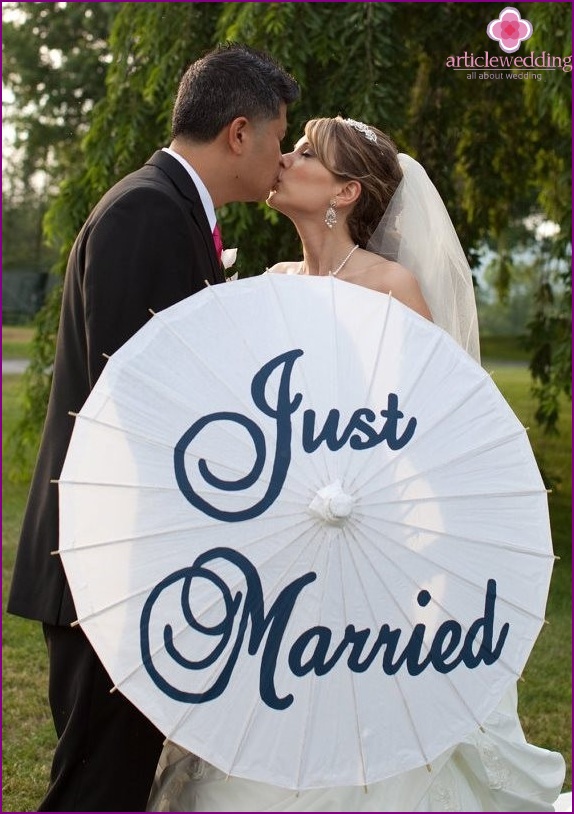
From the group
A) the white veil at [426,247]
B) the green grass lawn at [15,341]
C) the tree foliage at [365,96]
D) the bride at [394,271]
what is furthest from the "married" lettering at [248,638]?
the green grass lawn at [15,341]

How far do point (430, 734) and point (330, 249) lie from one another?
5.12 feet

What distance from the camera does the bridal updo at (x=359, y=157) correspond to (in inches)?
118

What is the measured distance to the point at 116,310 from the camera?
227 cm

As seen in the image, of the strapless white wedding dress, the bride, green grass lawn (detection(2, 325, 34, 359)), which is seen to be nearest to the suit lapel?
the bride

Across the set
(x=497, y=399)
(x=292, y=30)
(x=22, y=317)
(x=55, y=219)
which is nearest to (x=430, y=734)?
(x=497, y=399)

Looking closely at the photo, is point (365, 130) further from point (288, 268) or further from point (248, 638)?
point (248, 638)

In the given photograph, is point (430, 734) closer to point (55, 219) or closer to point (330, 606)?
point (330, 606)

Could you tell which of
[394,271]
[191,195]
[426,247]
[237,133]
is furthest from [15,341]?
[191,195]

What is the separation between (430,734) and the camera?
2.05m

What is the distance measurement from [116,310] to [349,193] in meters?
1.04

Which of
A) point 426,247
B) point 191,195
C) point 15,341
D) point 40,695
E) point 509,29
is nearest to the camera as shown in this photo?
point 191,195

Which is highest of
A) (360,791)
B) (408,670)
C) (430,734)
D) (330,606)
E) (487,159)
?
(487,159)

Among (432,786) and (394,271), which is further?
(394,271)

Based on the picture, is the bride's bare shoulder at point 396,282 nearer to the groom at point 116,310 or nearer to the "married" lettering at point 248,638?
the groom at point 116,310
